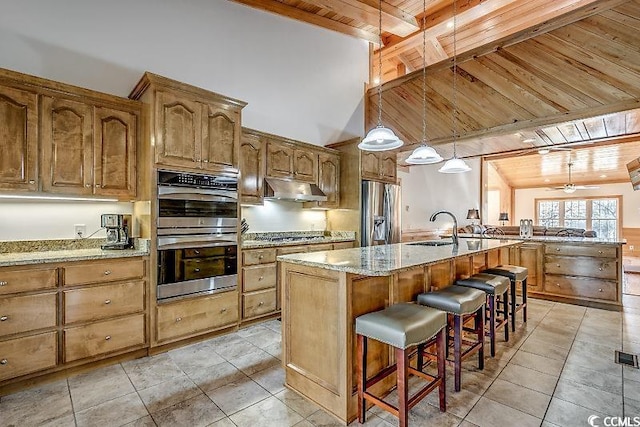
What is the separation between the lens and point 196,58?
3848mm

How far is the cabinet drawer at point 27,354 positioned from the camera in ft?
7.16

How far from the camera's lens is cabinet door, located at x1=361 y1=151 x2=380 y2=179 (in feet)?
15.8

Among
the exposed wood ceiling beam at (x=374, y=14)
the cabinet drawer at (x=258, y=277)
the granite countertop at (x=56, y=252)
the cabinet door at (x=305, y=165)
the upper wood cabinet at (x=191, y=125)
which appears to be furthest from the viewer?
the exposed wood ceiling beam at (x=374, y=14)

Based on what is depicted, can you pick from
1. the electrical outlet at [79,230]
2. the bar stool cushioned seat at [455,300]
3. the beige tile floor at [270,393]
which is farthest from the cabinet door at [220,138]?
the bar stool cushioned seat at [455,300]

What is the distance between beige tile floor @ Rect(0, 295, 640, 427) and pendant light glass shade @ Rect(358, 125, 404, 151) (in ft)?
6.69

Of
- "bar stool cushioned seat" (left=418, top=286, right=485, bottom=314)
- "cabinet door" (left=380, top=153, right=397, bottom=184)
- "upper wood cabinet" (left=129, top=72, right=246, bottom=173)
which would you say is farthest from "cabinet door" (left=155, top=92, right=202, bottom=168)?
"cabinet door" (left=380, top=153, right=397, bottom=184)

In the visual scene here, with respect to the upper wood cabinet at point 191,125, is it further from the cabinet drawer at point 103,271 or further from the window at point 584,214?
the window at point 584,214

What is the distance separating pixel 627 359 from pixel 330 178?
377 centimetres

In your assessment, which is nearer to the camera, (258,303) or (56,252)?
(56,252)

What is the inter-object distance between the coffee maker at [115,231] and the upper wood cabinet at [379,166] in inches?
126

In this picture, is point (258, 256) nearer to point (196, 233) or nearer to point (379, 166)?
point (196, 233)

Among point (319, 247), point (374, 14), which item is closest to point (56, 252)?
point (319, 247)

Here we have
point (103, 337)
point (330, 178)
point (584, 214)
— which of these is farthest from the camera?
point (584, 214)

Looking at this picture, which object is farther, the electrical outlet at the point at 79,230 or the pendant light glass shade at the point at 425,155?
the pendant light glass shade at the point at 425,155
